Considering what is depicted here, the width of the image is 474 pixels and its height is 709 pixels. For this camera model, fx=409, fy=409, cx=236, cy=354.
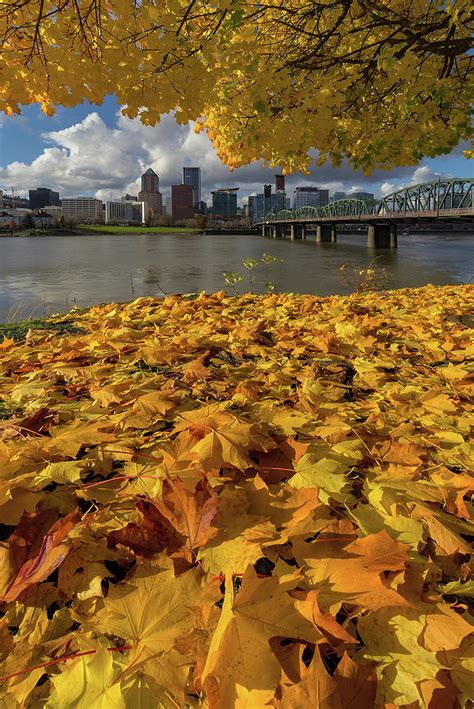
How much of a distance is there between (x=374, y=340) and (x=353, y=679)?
2.05m

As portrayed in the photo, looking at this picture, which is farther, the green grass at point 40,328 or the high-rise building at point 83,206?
the high-rise building at point 83,206

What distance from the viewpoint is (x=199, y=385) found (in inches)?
67.6

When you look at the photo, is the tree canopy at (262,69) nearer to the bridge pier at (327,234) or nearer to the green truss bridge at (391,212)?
the green truss bridge at (391,212)

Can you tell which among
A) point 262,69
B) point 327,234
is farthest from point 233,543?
point 327,234

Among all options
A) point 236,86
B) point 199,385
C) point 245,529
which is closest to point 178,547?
point 245,529

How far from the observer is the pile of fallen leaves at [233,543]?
0.59 meters

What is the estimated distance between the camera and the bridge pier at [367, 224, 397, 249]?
56906 mm

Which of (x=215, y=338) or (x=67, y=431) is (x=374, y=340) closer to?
(x=215, y=338)

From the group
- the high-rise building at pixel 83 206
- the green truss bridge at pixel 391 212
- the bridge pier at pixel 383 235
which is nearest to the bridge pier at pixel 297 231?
the green truss bridge at pixel 391 212

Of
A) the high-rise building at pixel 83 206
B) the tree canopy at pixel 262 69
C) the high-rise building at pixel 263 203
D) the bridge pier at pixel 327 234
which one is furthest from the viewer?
the high-rise building at pixel 83 206

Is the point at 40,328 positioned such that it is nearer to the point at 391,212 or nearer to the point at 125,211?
the point at 391,212

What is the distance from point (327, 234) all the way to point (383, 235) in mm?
17920

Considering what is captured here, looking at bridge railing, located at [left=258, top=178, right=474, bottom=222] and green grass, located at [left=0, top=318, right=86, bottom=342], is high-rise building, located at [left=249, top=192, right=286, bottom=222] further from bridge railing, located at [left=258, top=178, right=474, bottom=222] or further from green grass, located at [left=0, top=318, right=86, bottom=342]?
green grass, located at [left=0, top=318, right=86, bottom=342]

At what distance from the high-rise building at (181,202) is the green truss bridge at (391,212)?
304 ft
